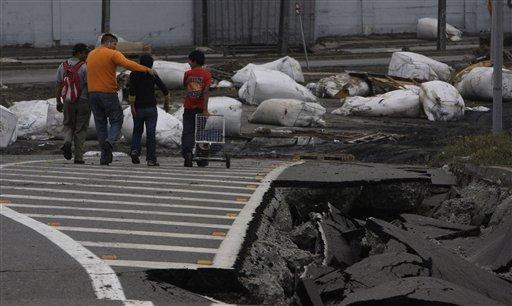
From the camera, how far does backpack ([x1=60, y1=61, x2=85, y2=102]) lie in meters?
14.3

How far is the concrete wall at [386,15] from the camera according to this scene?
1978 inches

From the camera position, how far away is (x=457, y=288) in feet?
22.0

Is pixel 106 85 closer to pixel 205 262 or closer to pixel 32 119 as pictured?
pixel 32 119

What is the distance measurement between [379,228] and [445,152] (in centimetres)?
516

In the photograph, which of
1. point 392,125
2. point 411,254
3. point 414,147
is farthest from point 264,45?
point 411,254

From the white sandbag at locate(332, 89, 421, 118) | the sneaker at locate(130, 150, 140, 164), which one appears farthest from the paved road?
the white sandbag at locate(332, 89, 421, 118)

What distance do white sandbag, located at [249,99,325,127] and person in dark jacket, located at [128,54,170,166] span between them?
19.0 feet

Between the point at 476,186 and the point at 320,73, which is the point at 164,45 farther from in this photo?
the point at 476,186

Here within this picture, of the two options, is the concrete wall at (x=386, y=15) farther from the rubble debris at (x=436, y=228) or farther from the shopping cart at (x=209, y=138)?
the rubble debris at (x=436, y=228)

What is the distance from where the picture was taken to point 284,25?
144 ft

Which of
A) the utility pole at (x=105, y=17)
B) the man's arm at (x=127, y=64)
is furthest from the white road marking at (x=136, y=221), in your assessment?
the utility pole at (x=105, y=17)

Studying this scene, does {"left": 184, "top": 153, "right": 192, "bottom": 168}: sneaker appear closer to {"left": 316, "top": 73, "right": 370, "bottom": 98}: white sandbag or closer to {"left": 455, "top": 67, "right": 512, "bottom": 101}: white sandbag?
{"left": 316, "top": 73, "right": 370, "bottom": 98}: white sandbag

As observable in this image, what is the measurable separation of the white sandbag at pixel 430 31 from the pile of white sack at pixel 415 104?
27.7m

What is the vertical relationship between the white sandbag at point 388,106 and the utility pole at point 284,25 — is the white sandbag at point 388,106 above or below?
below
